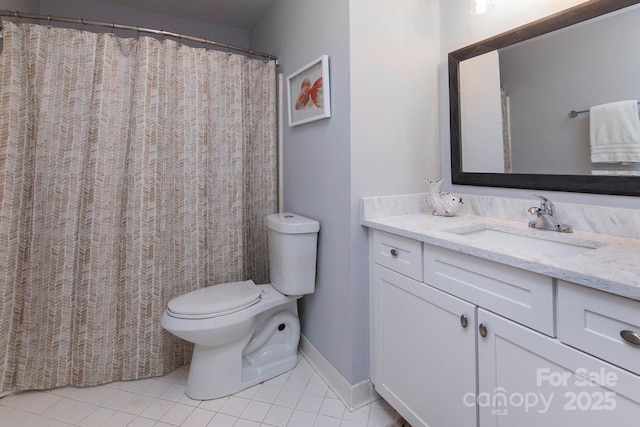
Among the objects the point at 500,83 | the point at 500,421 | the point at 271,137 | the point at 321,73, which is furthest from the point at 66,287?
the point at 500,83

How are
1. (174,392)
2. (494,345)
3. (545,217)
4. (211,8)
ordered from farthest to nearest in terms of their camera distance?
(211,8) → (174,392) → (545,217) → (494,345)

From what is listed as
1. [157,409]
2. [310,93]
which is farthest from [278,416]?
[310,93]

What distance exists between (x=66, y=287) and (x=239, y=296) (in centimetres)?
88

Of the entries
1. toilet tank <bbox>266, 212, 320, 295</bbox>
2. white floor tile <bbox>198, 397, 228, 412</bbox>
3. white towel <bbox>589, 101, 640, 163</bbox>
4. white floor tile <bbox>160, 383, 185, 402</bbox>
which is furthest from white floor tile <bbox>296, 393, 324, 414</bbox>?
white towel <bbox>589, 101, 640, 163</bbox>

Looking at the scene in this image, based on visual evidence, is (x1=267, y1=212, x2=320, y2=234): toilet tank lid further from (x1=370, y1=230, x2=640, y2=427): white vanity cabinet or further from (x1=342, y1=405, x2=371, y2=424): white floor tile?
(x1=342, y1=405, x2=371, y2=424): white floor tile

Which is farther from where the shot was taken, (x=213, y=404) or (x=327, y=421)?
(x=213, y=404)

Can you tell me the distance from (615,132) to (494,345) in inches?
34.2

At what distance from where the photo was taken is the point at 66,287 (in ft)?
5.19

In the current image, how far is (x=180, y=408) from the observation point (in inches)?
58.1

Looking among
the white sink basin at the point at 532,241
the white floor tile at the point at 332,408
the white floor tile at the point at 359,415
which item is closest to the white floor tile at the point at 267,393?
the white floor tile at the point at 332,408

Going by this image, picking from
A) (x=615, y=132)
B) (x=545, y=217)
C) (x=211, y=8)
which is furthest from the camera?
(x=211, y=8)

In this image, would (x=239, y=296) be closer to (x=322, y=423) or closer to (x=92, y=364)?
(x=322, y=423)

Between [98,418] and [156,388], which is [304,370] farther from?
[98,418]

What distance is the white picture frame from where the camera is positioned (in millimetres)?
1537
